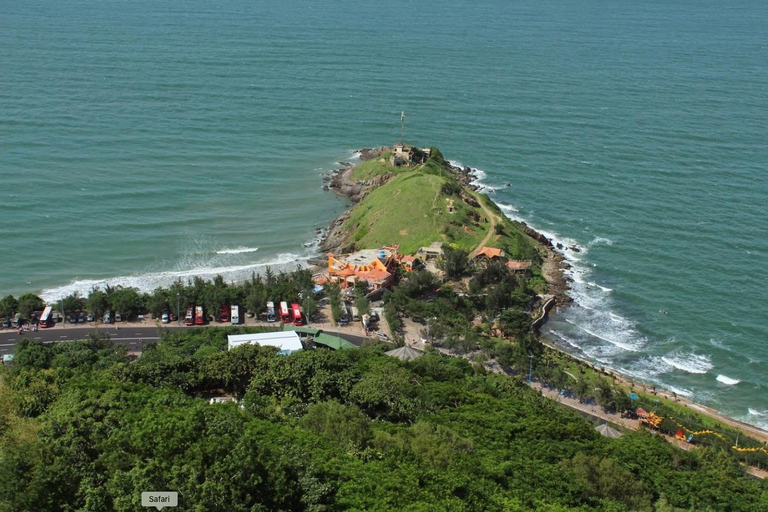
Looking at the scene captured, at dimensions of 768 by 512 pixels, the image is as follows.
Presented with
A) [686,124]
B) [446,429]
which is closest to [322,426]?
[446,429]

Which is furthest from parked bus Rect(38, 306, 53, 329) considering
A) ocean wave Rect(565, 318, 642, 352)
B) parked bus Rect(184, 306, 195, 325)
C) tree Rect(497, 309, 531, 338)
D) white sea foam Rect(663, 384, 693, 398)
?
white sea foam Rect(663, 384, 693, 398)

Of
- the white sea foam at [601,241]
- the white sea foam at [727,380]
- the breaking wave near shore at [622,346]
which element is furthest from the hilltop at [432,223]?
the white sea foam at [727,380]

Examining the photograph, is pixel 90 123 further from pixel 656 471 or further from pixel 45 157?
pixel 656 471

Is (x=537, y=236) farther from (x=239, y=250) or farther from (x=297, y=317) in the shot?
(x=239, y=250)

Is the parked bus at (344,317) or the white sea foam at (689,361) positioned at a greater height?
the parked bus at (344,317)

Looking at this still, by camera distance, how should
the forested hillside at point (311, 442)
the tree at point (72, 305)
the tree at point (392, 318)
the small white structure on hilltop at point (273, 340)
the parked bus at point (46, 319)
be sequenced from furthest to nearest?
the tree at point (72, 305)
the tree at point (392, 318)
the parked bus at point (46, 319)
the small white structure on hilltop at point (273, 340)
the forested hillside at point (311, 442)

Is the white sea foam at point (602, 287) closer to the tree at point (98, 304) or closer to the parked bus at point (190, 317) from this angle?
the parked bus at point (190, 317)

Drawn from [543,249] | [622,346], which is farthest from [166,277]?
[622,346]
